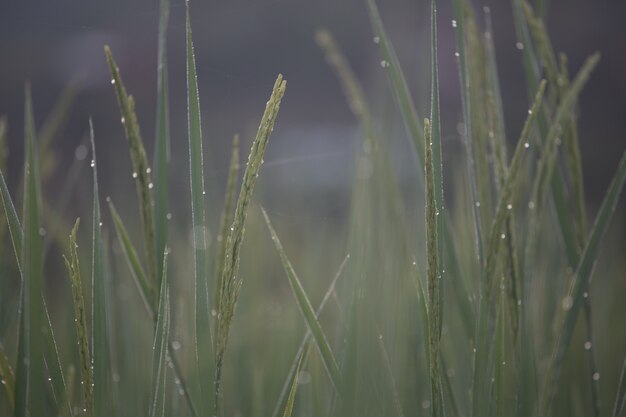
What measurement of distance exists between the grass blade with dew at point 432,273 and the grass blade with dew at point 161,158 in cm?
24

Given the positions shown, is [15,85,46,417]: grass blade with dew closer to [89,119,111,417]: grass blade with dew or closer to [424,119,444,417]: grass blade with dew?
[89,119,111,417]: grass blade with dew

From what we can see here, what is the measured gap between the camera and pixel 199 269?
1.73 ft

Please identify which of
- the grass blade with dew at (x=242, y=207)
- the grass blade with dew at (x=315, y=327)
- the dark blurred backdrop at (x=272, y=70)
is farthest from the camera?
the dark blurred backdrop at (x=272, y=70)

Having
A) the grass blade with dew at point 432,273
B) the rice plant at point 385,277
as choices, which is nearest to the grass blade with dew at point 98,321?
the rice plant at point 385,277

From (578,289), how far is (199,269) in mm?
340

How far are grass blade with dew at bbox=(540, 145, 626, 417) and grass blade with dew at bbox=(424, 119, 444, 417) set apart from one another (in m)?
0.14

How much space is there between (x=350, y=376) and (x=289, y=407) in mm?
71

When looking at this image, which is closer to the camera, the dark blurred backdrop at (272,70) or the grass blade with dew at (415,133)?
the grass blade with dew at (415,133)

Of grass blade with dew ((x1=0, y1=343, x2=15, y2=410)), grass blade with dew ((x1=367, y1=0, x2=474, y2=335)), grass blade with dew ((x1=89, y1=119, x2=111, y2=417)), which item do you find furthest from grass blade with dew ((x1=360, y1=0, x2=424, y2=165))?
grass blade with dew ((x1=0, y1=343, x2=15, y2=410))

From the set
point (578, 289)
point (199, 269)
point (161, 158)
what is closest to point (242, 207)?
point (199, 269)

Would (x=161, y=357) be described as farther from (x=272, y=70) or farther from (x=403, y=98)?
(x=272, y=70)

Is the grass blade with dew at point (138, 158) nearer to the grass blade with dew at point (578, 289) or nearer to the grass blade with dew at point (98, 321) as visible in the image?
the grass blade with dew at point (98, 321)

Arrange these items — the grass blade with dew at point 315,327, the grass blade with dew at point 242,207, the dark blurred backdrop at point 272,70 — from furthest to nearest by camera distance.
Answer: the dark blurred backdrop at point 272,70
the grass blade with dew at point 315,327
the grass blade with dew at point 242,207

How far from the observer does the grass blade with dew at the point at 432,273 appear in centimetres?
47
